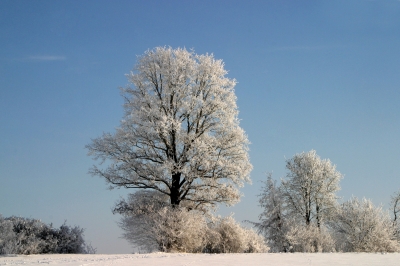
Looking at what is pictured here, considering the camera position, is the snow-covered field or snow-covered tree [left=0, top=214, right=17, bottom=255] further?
snow-covered tree [left=0, top=214, right=17, bottom=255]

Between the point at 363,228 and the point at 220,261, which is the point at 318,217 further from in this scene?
the point at 220,261

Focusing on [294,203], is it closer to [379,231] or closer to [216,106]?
[379,231]

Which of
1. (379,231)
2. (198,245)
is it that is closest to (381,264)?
(198,245)

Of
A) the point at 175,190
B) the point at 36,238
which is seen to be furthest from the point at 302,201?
the point at 36,238

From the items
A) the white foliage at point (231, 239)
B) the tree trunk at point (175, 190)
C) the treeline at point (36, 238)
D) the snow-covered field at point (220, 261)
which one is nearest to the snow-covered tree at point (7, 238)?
the treeline at point (36, 238)

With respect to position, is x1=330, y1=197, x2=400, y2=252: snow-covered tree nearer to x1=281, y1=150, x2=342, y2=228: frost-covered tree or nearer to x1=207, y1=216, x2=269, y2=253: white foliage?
x1=281, y1=150, x2=342, y2=228: frost-covered tree

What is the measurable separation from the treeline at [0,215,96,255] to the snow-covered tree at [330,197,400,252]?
19.0 metres

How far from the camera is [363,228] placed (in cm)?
3131

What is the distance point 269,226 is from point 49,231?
742 inches

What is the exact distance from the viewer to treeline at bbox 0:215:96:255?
1844cm

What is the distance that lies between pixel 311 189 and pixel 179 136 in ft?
57.3

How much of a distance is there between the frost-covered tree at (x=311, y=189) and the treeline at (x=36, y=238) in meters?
19.8

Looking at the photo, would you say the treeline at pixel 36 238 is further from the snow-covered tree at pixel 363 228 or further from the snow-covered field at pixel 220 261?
the snow-covered tree at pixel 363 228


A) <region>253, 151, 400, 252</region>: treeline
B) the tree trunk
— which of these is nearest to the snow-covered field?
the tree trunk
